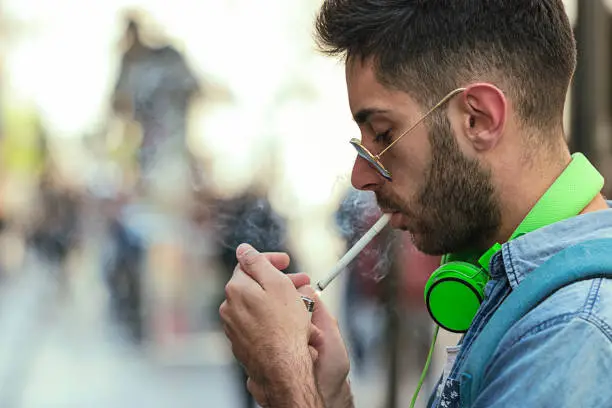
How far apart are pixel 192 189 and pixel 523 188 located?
516cm

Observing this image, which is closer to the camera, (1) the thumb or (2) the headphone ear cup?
(2) the headphone ear cup

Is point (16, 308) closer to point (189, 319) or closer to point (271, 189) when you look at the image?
point (189, 319)

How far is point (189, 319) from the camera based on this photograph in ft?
27.2

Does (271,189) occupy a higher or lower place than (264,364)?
lower

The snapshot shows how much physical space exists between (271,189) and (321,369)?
2696mm

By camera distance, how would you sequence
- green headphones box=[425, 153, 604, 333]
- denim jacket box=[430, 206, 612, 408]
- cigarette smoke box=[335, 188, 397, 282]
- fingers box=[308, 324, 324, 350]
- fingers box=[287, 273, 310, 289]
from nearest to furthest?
denim jacket box=[430, 206, 612, 408], green headphones box=[425, 153, 604, 333], fingers box=[287, 273, 310, 289], fingers box=[308, 324, 324, 350], cigarette smoke box=[335, 188, 397, 282]

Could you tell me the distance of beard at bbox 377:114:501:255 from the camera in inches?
60.8

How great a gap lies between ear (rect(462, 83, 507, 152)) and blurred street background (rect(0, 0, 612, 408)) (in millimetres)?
663

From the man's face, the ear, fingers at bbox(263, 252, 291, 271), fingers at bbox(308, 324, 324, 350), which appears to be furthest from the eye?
fingers at bbox(308, 324, 324, 350)

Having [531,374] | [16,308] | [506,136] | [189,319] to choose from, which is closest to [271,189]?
[506,136]

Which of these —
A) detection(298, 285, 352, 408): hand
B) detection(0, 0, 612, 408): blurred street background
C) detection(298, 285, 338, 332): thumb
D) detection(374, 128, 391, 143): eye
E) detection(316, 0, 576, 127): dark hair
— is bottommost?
detection(0, 0, 612, 408): blurred street background

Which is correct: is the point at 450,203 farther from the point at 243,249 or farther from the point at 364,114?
the point at 243,249

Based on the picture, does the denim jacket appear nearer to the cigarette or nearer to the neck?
the neck

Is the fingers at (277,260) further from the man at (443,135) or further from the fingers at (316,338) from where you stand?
the fingers at (316,338)
